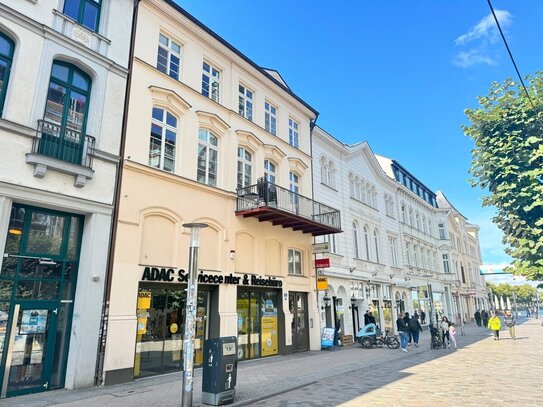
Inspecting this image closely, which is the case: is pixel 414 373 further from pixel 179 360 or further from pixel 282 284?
pixel 179 360

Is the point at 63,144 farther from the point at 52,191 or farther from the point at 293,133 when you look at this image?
the point at 293,133

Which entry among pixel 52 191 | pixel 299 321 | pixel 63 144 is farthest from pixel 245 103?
pixel 299 321

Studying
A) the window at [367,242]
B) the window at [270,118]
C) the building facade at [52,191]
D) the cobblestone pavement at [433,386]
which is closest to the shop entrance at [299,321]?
the cobblestone pavement at [433,386]

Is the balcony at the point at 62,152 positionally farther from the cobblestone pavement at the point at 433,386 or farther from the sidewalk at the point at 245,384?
the cobblestone pavement at the point at 433,386

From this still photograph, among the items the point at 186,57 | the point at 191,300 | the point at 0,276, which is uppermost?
the point at 186,57

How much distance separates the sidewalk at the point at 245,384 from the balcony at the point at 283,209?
5676 mm

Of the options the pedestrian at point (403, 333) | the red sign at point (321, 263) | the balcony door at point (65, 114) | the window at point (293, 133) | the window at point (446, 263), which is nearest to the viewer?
the balcony door at point (65, 114)

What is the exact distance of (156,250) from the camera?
39.1 ft

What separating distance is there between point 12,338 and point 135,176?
5.26 metres

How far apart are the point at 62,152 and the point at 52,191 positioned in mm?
1092

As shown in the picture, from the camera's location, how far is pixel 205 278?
42.9 feet

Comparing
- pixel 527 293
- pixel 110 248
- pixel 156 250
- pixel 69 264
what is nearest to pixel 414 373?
pixel 156 250

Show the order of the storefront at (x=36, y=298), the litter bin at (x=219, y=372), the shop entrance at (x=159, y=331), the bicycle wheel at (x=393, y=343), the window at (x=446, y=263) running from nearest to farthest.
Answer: the litter bin at (x=219, y=372) → the storefront at (x=36, y=298) → the shop entrance at (x=159, y=331) → the bicycle wheel at (x=393, y=343) → the window at (x=446, y=263)

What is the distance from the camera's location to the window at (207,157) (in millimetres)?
14109
